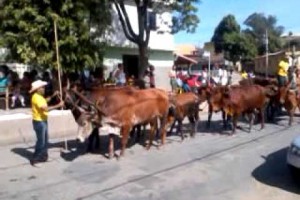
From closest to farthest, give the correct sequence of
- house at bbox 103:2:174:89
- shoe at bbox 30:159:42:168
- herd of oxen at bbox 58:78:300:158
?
1. shoe at bbox 30:159:42:168
2. herd of oxen at bbox 58:78:300:158
3. house at bbox 103:2:174:89

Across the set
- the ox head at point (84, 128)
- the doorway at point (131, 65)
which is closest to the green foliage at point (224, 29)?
the doorway at point (131, 65)

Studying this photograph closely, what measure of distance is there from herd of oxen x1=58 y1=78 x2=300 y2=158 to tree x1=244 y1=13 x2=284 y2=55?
61.7 meters

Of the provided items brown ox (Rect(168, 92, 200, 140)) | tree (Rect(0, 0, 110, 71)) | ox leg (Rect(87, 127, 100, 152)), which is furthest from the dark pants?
tree (Rect(0, 0, 110, 71))

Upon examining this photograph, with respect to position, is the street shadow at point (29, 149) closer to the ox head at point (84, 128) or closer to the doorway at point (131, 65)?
the ox head at point (84, 128)

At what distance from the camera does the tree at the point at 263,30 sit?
7744 centimetres

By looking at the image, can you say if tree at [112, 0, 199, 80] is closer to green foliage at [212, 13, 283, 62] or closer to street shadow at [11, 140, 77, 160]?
street shadow at [11, 140, 77, 160]

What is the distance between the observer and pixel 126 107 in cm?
1152

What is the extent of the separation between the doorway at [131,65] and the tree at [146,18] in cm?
435

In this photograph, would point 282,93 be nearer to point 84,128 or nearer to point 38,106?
point 84,128

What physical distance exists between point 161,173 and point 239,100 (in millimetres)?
5388

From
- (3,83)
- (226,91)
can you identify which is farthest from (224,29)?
(226,91)

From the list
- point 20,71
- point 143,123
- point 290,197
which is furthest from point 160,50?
point 290,197

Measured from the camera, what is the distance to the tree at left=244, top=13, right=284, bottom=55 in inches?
3049

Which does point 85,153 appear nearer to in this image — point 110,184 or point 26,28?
point 110,184
